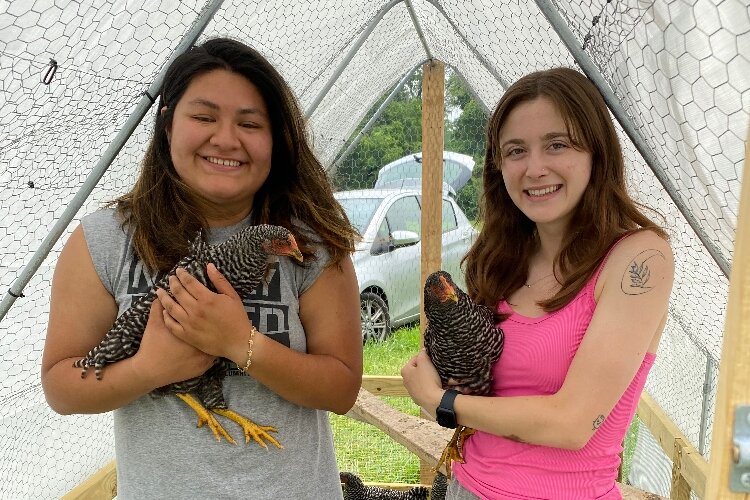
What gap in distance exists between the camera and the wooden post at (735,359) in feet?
1.35

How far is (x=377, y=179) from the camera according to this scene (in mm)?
3059

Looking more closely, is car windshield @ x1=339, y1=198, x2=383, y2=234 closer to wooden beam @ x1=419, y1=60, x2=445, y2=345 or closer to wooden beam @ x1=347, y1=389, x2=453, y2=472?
wooden beam @ x1=419, y1=60, x2=445, y2=345

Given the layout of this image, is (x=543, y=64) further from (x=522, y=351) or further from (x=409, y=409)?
(x=409, y=409)

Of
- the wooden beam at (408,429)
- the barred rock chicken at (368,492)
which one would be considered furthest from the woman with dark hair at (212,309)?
the barred rock chicken at (368,492)

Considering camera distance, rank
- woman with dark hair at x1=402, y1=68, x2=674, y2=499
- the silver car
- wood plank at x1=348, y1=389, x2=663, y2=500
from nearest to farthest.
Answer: woman with dark hair at x1=402, y1=68, x2=674, y2=499
wood plank at x1=348, y1=389, x2=663, y2=500
the silver car

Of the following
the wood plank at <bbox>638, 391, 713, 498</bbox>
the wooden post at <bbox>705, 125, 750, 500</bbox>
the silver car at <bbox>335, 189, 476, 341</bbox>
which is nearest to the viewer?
the wooden post at <bbox>705, 125, 750, 500</bbox>

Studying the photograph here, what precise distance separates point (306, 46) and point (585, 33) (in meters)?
0.99

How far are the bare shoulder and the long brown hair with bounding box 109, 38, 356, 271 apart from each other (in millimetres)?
478

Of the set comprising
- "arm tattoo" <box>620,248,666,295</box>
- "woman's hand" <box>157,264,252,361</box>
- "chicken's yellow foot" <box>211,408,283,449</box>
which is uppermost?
"arm tattoo" <box>620,248,666,295</box>

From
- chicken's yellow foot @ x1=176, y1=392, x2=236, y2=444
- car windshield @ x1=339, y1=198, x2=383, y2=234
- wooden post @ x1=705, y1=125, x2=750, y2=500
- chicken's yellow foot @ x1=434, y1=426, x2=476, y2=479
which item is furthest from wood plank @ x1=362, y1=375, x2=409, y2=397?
wooden post @ x1=705, y1=125, x2=750, y2=500

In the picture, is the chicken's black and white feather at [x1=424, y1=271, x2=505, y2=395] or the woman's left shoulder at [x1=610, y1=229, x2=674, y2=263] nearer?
the woman's left shoulder at [x1=610, y1=229, x2=674, y2=263]

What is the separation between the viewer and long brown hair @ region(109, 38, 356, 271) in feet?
3.33

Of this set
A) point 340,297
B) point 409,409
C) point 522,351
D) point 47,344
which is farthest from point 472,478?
point 409,409

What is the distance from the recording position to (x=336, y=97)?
2367 mm
